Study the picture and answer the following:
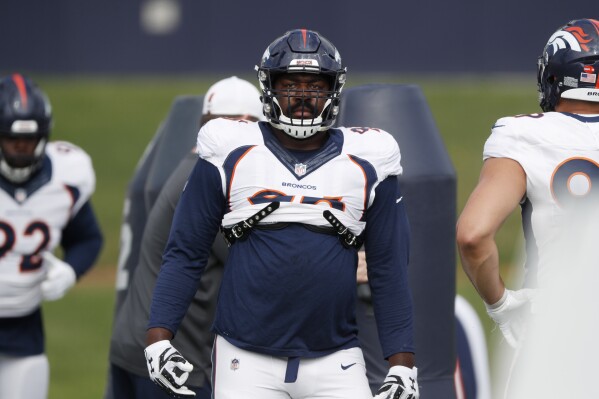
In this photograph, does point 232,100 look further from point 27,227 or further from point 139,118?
point 139,118

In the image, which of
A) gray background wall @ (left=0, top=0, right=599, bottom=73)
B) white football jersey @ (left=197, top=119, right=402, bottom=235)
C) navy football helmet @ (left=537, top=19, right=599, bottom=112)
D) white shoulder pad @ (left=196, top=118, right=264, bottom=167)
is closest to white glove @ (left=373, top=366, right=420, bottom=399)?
white football jersey @ (left=197, top=119, right=402, bottom=235)

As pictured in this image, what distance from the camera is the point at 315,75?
354 centimetres

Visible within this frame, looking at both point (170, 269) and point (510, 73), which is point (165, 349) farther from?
point (510, 73)

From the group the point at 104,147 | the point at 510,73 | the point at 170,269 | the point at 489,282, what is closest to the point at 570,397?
the point at 489,282

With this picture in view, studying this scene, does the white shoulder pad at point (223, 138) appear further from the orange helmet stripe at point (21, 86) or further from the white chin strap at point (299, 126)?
the orange helmet stripe at point (21, 86)

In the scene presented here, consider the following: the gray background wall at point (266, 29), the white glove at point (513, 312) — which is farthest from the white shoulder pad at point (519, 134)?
the gray background wall at point (266, 29)

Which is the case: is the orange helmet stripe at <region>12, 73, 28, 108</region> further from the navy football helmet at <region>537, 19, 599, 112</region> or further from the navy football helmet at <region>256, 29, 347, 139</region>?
the navy football helmet at <region>537, 19, 599, 112</region>

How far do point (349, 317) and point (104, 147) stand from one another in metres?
16.2

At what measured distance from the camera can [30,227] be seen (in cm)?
523

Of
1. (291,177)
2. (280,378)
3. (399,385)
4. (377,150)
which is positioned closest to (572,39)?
(377,150)

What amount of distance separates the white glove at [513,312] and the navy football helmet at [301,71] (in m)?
0.76

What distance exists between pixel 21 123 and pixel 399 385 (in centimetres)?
263

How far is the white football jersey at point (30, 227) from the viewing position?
514 cm

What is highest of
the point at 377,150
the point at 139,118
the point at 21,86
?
the point at 377,150
